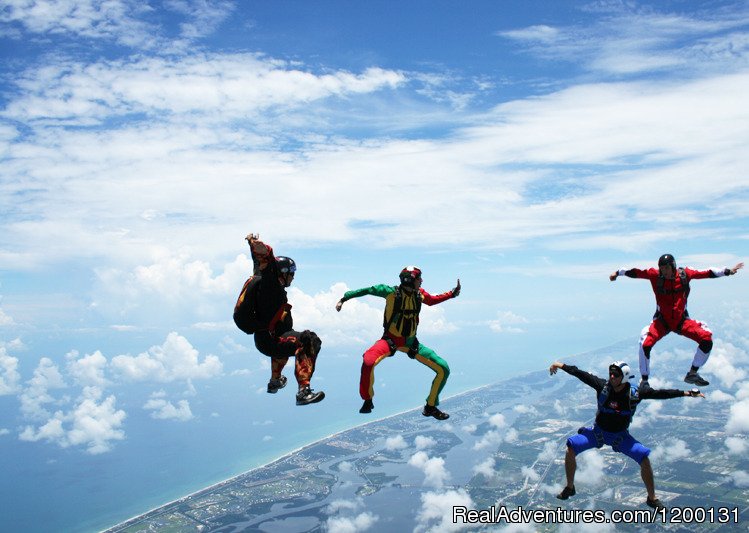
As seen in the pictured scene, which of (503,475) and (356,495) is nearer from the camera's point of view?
(356,495)

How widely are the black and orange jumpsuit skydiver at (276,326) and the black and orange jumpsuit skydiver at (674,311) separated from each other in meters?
8.10

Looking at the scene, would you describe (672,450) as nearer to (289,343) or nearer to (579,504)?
(579,504)

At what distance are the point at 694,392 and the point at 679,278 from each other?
2851mm

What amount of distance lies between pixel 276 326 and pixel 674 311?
960cm

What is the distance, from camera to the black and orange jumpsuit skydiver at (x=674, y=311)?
11.5 meters

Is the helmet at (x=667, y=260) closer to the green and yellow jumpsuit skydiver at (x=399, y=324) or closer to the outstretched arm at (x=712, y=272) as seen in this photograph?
the outstretched arm at (x=712, y=272)

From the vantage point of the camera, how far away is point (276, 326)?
1076cm

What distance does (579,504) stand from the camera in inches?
5920

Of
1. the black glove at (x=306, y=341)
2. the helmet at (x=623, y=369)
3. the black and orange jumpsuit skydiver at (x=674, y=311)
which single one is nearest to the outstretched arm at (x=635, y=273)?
the black and orange jumpsuit skydiver at (x=674, y=311)

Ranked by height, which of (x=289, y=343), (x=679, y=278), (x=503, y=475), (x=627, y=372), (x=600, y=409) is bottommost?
(x=503, y=475)

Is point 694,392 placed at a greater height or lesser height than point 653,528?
greater

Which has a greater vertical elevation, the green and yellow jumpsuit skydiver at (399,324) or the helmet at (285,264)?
the helmet at (285,264)

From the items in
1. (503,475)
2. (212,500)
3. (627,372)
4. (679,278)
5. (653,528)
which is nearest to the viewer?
(627,372)

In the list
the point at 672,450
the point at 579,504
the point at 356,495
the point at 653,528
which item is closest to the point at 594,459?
the point at 672,450
